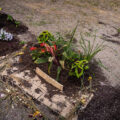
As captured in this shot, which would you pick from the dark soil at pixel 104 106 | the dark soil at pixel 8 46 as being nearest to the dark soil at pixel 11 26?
the dark soil at pixel 8 46

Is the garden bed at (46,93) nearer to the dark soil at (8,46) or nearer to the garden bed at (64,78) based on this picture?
the garden bed at (64,78)

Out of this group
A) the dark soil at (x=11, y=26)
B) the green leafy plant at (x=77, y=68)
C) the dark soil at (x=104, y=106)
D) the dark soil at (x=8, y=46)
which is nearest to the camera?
the dark soil at (x=104, y=106)

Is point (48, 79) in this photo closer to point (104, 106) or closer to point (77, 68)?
point (77, 68)

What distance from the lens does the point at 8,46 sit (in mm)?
2887

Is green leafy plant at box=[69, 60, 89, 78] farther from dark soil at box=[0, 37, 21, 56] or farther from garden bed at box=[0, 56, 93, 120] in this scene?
dark soil at box=[0, 37, 21, 56]

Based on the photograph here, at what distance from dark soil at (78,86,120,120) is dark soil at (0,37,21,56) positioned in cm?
172

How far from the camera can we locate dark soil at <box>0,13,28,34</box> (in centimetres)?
347

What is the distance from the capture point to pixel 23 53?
9.11 ft

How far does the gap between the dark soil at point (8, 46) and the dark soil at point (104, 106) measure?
5.65 feet

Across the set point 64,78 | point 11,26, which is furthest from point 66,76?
point 11,26

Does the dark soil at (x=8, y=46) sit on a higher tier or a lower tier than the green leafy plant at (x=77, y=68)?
lower

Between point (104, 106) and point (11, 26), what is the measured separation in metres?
2.74

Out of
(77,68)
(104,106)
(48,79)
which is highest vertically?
(77,68)

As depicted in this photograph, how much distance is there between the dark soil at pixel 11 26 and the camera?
3469mm
